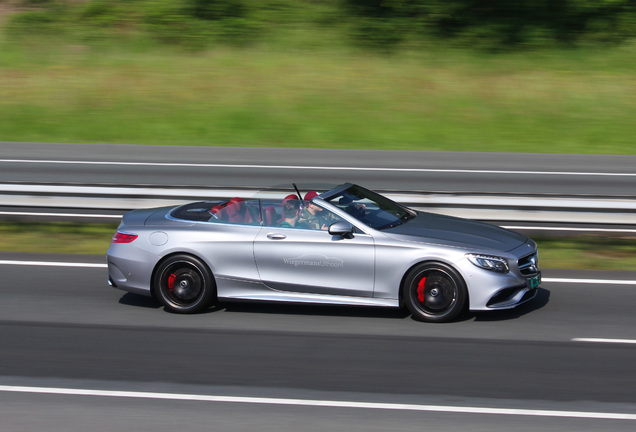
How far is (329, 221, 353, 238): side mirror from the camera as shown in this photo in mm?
7691

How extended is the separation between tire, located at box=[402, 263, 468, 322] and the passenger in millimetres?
1273

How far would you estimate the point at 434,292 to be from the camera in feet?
25.1

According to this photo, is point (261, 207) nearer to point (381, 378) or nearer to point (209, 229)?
point (209, 229)

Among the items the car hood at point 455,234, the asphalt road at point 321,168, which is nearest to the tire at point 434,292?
the car hood at point 455,234

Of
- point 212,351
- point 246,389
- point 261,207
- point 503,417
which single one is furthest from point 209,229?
point 503,417

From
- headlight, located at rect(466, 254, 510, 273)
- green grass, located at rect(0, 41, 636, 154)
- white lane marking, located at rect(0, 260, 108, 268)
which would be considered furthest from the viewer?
green grass, located at rect(0, 41, 636, 154)

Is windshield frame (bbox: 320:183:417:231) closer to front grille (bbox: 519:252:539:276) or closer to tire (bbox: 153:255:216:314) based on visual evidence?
front grille (bbox: 519:252:539:276)

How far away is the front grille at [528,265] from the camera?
7742 mm

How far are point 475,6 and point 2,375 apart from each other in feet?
79.9

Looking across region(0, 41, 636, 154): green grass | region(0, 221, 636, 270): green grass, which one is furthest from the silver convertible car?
region(0, 41, 636, 154): green grass

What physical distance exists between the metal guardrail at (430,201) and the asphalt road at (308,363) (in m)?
1.73

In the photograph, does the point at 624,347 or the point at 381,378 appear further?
the point at 624,347

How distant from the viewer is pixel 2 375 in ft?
21.1

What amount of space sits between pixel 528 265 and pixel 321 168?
1046cm
